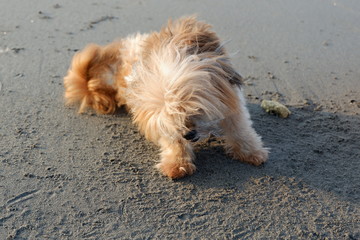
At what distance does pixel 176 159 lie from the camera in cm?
328

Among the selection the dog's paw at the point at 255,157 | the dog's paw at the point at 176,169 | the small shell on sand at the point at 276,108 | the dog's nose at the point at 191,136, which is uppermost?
the dog's nose at the point at 191,136

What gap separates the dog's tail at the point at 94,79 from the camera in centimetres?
383

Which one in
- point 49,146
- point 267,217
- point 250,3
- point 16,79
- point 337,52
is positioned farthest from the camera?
point 250,3

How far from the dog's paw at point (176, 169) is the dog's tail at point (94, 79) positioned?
98 cm

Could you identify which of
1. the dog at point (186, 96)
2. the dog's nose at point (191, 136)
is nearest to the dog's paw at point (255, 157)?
the dog at point (186, 96)

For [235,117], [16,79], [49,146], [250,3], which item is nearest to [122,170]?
[49,146]

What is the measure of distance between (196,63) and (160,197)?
95cm

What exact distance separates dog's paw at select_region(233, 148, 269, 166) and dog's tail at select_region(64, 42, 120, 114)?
131 cm

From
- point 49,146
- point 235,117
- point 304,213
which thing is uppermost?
point 235,117

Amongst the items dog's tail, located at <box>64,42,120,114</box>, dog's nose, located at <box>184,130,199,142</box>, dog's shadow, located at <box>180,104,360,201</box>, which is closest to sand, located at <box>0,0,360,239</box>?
dog's shadow, located at <box>180,104,360,201</box>

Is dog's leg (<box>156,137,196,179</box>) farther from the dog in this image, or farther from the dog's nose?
the dog's nose

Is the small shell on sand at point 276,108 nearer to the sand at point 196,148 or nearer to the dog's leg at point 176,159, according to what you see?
the sand at point 196,148

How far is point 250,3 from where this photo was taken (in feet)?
19.6

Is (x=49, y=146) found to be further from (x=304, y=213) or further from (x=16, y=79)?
(x=304, y=213)
